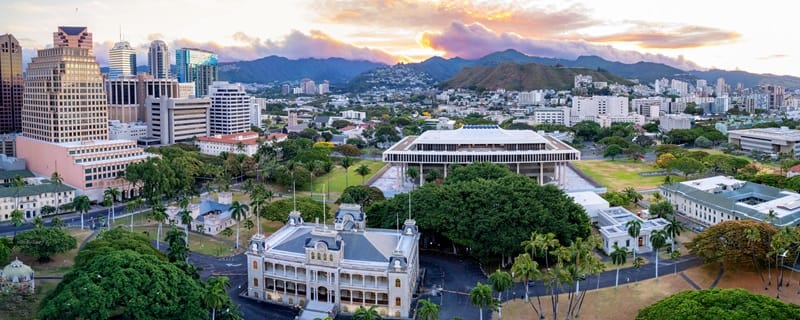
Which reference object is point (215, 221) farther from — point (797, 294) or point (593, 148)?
point (593, 148)

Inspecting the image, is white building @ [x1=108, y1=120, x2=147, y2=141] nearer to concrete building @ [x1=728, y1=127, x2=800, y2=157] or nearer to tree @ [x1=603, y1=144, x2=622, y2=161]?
tree @ [x1=603, y1=144, x2=622, y2=161]

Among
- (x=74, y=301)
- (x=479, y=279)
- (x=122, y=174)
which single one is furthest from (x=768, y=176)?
(x=122, y=174)

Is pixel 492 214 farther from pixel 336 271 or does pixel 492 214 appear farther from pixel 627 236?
pixel 336 271

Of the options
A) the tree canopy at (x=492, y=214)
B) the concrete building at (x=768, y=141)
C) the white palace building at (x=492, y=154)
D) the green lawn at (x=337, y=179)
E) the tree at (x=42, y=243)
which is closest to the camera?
the tree canopy at (x=492, y=214)

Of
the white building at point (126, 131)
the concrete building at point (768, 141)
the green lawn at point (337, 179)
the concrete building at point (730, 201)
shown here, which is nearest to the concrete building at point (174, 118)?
the white building at point (126, 131)

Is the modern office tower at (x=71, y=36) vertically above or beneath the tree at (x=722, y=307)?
above

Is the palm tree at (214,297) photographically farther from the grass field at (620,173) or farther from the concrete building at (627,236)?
the grass field at (620,173)

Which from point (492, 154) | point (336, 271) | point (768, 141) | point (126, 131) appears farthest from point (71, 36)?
point (768, 141)
